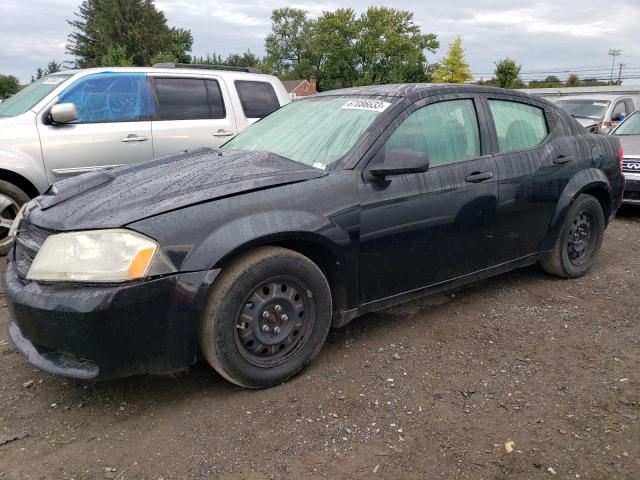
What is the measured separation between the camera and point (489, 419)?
2570mm

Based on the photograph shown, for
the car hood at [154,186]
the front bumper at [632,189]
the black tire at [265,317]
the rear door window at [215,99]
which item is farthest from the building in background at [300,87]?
the black tire at [265,317]

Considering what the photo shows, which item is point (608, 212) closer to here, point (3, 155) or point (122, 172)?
point (122, 172)

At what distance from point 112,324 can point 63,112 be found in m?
3.54

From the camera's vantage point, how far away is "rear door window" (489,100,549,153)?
3816 millimetres

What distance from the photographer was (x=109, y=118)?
5.57m

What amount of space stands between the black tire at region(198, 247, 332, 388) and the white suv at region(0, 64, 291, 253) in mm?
3469

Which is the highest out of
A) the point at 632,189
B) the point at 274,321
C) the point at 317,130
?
the point at 317,130

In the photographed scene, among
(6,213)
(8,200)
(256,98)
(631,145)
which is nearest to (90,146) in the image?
(8,200)

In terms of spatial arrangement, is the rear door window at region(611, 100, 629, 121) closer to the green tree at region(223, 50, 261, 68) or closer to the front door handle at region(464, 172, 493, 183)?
the front door handle at region(464, 172, 493, 183)

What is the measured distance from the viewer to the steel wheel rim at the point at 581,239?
14.4ft

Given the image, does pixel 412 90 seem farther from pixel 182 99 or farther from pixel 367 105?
pixel 182 99

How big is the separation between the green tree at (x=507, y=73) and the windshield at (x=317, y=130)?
3966 centimetres

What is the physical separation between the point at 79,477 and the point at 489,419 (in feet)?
6.15

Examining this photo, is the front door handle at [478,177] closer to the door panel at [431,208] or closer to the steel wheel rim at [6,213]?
the door panel at [431,208]
